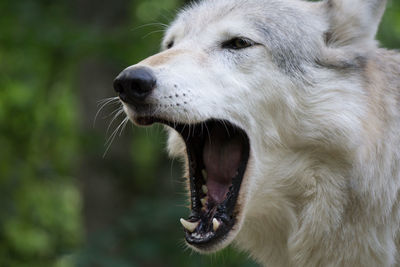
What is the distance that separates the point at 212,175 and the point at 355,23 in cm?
129

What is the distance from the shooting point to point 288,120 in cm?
328

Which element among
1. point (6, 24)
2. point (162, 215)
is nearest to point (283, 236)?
point (162, 215)

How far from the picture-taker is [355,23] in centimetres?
353

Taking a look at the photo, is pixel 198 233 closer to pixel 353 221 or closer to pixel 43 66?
pixel 353 221

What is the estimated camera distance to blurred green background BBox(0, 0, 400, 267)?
5.82 meters

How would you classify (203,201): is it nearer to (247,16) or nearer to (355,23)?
(247,16)

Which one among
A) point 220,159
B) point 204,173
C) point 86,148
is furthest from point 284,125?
point 86,148

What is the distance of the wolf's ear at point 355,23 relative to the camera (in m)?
3.51

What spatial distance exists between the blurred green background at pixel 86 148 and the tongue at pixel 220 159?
1233 mm

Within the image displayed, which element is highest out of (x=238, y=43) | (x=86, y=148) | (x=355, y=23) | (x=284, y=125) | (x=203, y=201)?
(x=238, y=43)

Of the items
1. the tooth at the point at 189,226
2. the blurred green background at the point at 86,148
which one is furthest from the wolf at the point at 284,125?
the blurred green background at the point at 86,148

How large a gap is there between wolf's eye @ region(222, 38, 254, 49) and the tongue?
500mm

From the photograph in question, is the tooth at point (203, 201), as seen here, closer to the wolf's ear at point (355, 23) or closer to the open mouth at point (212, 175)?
the open mouth at point (212, 175)

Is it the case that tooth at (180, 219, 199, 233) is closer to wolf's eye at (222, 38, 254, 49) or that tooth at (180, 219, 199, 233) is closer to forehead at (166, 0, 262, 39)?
wolf's eye at (222, 38, 254, 49)
